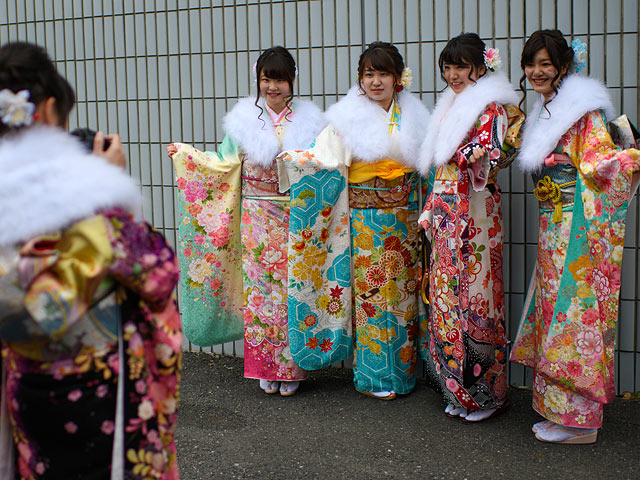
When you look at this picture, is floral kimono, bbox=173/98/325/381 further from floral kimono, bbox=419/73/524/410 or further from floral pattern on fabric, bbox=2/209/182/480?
floral pattern on fabric, bbox=2/209/182/480

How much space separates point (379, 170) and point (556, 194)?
3.14 feet

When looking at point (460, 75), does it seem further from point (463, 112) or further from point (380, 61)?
point (380, 61)

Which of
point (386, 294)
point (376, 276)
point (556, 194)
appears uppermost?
point (556, 194)

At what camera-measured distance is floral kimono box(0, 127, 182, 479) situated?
1770 millimetres

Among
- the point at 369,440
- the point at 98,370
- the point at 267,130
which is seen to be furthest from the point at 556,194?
the point at 98,370

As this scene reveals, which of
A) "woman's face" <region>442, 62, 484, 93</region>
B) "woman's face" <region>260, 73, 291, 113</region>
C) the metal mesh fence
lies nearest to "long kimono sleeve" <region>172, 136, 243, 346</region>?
"woman's face" <region>260, 73, 291, 113</region>

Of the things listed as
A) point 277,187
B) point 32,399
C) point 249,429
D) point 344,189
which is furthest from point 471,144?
point 32,399

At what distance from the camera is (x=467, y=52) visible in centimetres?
374

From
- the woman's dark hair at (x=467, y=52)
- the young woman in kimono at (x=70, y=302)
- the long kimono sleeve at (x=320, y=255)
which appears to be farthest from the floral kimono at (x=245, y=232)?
the young woman in kimono at (x=70, y=302)

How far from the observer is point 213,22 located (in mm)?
4871

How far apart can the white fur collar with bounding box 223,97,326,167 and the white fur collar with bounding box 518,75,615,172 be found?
1238 mm

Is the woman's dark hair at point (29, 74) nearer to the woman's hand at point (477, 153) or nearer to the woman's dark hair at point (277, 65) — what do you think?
the woman's hand at point (477, 153)

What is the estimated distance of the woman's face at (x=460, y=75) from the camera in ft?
12.4

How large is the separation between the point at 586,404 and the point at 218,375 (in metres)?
2.28
